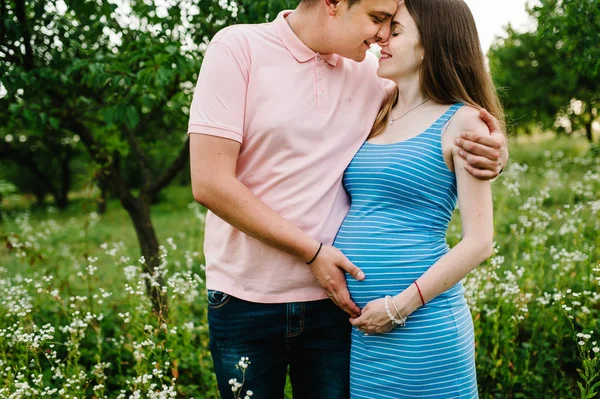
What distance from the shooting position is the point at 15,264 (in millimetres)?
7465

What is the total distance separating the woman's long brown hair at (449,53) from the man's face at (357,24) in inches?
5.3

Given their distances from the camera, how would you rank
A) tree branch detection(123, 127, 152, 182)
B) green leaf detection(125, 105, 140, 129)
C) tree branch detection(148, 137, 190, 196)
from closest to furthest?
1. green leaf detection(125, 105, 140, 129)
2. tree branch detection(148, 137, 190, 196)
3. tree branch detection(123, 127, 152, 182)

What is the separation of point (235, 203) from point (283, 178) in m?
0.22

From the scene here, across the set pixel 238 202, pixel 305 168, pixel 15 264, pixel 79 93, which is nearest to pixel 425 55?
pixel 305 168

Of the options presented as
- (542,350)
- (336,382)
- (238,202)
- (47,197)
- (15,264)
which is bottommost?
(47,197)

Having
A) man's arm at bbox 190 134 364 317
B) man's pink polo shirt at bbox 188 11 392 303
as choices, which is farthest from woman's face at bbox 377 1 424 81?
man's arm at bbox 190 134 364 317

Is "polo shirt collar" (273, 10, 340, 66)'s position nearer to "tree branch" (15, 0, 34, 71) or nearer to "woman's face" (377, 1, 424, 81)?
"woman's face" (377, 1, 424, 81)

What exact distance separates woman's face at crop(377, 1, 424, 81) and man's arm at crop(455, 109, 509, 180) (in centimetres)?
43

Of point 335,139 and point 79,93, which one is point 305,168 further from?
point 79,93

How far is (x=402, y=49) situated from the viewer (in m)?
2.21

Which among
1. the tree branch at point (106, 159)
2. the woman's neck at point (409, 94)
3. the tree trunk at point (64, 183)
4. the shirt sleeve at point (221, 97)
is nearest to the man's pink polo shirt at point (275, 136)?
the shirt sleeve at point (221, 97)

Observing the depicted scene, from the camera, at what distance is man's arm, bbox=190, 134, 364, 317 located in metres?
1.90

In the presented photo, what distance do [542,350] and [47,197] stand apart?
2510 cm

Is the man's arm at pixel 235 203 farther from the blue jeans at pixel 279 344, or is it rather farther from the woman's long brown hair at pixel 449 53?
the woman's long brown hair at pixel 449 53
